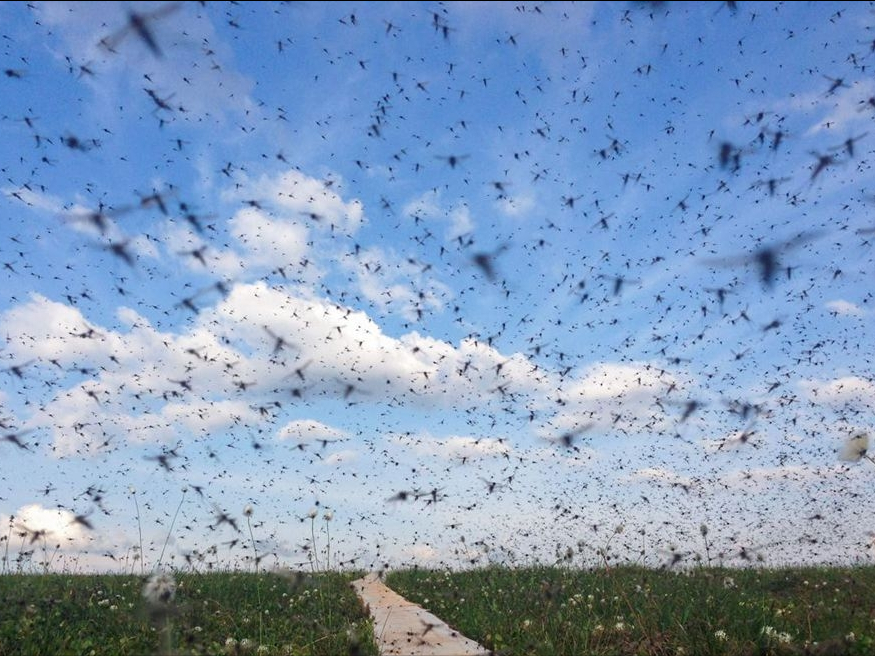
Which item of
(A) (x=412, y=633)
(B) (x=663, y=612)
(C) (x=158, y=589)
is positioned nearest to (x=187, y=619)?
(A) (x=412, y=633)

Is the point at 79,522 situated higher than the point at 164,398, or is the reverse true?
the point at 164,398

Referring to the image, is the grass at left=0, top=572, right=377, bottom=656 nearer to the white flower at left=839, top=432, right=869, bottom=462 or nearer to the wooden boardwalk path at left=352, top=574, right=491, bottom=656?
the wooden boardwalk path at left=352, top=574, right=491, bottom=656

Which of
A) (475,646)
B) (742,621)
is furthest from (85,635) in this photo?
(742,621)

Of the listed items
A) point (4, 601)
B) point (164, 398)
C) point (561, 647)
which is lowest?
point (561, 647)

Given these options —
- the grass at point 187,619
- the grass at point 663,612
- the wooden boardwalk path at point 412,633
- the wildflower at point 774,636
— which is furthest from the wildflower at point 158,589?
the wildflower at point 774,636

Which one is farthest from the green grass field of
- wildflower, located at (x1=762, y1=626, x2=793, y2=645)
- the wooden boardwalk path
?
Answer: the wooden boardwalk path

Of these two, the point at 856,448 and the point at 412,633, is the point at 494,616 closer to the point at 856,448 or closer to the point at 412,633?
the point at 412,633

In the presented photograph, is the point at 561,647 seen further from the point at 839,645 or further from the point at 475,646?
the point at 839,645
